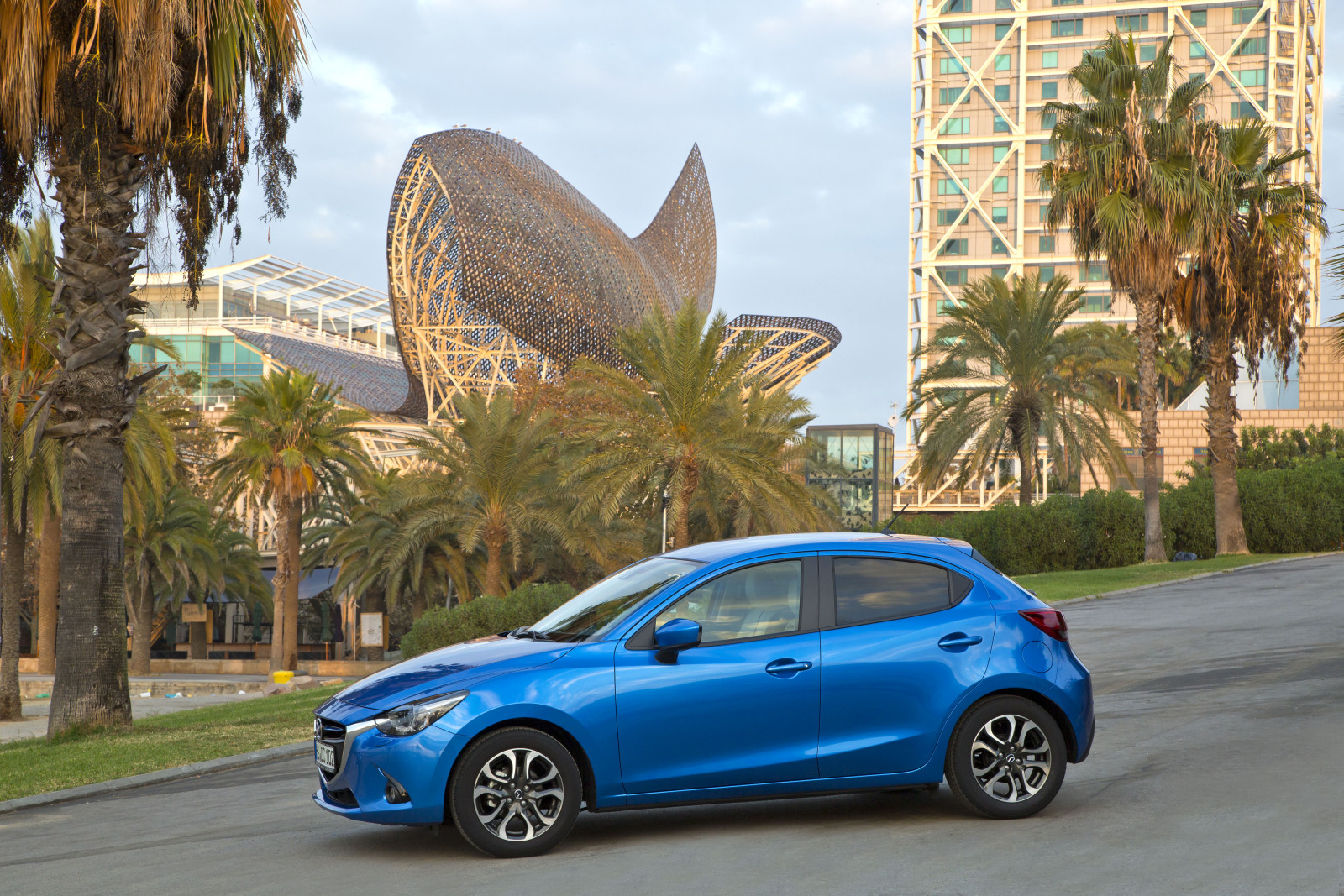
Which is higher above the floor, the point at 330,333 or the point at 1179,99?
the point at 330,333

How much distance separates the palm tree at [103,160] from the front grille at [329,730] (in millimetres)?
7259

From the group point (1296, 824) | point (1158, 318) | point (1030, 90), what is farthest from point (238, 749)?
point (1030, 90)

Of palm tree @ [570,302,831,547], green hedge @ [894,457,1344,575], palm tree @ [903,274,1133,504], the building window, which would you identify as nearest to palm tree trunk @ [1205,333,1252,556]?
green hedge @ [894,457,1344,575]

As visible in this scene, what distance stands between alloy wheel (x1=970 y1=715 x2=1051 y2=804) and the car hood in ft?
7.18

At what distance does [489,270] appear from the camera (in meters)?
61.3

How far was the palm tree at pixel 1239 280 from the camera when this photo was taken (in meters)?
30.1

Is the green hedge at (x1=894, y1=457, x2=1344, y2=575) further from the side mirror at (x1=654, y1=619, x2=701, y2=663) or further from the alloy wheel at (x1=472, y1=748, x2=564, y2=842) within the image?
the alloy wheel at (x1=472, y1=748, x2=564, y2=842)

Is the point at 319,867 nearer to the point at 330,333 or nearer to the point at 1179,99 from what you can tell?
the point at 1179,99

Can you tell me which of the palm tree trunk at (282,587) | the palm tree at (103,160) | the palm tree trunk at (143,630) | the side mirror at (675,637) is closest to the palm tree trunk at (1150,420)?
the palm tree at (103,160)

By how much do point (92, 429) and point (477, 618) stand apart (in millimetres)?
15644

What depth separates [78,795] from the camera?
9109 millimetres

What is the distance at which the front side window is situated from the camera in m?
6.66

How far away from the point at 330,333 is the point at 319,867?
110646mm

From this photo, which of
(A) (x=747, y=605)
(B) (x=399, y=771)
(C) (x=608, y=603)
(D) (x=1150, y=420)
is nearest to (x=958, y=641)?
(A) (x=747, y=605)
